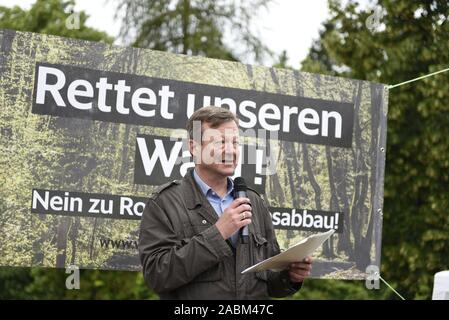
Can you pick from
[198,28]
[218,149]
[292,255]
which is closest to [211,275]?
[292,255]

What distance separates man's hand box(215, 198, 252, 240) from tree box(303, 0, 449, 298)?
5.68 meters

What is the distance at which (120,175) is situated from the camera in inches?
193

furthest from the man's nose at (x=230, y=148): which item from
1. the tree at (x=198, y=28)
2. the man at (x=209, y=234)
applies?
the tree at (x=198, y=28)

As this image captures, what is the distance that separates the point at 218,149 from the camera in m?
2.89

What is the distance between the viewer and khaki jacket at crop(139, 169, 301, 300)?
8.84 ft

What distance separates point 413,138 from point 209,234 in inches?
244

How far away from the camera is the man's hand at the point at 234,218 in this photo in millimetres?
2674

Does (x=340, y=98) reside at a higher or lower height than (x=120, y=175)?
higher

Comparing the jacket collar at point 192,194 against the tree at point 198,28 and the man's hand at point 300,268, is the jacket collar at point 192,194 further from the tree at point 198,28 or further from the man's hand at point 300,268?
the tree at point 198,28

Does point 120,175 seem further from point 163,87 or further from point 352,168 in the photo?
point 352,168

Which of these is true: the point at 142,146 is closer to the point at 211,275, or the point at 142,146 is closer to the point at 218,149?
the point at 218,149

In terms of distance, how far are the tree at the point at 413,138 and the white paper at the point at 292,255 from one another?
5.53 m
